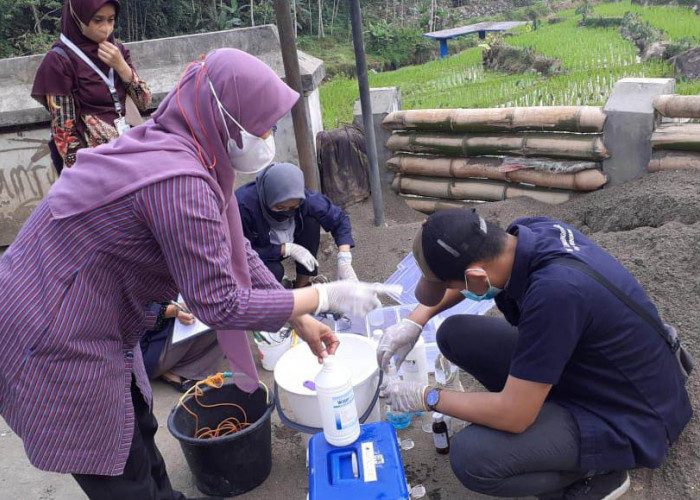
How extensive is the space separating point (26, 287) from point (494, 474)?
168 centimetres

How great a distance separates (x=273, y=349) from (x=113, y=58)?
1941mm

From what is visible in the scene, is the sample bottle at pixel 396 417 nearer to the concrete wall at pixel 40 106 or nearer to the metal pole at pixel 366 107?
the metal pole at pixel 366 107

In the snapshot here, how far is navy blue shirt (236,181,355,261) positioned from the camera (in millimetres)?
4039

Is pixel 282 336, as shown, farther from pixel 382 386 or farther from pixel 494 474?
pixel 494 474

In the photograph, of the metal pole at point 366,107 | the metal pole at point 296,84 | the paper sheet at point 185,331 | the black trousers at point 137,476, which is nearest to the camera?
the black trousers at point 137,476

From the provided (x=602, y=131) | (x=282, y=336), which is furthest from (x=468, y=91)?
(x=282, y=336)

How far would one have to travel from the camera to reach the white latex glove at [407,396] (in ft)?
7.68

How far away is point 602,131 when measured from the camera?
14.7 feet

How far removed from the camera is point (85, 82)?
137 inches

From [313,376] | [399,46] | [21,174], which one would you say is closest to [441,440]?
[313,376]

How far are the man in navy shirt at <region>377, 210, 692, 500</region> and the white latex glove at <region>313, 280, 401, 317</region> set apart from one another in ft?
0.89

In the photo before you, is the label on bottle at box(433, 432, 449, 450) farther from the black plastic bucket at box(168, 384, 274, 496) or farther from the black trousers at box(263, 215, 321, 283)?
the black trousers at box(263, 215, 321, 283)

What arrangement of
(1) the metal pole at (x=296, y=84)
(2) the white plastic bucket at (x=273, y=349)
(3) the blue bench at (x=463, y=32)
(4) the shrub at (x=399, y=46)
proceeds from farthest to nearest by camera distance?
1. (4) the shrub at (x=399, y=46)
2. (3) the blue bench at (x=463, y=32)
3. (1) the metal pole at (x=296, y=84)
4. (2) the white plastic bucket at (x=273, y=349)

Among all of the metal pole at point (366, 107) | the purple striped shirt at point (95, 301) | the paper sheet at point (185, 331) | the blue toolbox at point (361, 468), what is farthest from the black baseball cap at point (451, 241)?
the metal pole at point (366, 107)
